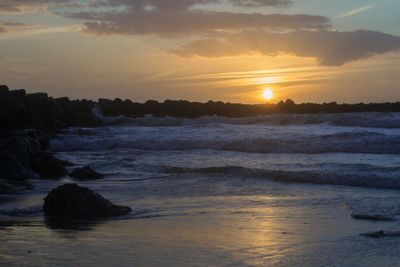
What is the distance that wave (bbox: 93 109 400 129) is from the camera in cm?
3311

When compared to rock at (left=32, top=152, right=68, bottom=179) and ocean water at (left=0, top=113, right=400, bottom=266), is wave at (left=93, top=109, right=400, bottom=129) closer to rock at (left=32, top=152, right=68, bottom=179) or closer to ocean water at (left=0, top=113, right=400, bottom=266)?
ocean water at (left=0, top=113, right=400, bottom=266)

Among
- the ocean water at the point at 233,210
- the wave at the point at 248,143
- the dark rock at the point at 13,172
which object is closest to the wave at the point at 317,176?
the ocean water at the point at 233,210

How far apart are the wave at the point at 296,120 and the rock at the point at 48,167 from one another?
2013 centimetres

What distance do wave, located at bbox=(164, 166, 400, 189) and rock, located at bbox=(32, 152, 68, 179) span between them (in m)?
3.42

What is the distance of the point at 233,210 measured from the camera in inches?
391

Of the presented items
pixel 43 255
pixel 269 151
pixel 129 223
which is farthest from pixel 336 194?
pixel 269 151

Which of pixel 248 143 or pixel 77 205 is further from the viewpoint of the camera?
pixel 248 143

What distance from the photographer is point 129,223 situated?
28.9 ft

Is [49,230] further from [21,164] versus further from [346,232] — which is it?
[21,164]

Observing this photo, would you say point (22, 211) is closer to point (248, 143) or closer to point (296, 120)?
point (248, 143)

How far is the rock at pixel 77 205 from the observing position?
935 centimetres

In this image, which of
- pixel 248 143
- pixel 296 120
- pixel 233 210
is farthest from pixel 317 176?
pixel 296 120

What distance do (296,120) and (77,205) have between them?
90.9 feet

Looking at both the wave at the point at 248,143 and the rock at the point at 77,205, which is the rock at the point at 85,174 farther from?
the wave at the point at 248,143
